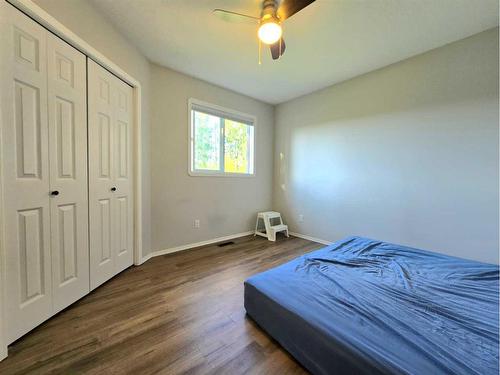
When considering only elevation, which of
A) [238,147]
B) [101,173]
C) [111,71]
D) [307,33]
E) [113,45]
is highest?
[307,33]

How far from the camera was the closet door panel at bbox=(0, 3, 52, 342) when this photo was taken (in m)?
1.18

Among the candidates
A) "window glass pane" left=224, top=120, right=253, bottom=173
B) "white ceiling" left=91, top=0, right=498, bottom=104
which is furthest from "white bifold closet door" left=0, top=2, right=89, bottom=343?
"window glass pane" left=224, top=120, right=253, bottom=173

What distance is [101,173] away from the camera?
1.89 meters

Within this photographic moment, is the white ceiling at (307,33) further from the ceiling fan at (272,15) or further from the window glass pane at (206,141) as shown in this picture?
the window glass pane at (206,141)

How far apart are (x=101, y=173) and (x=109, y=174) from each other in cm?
10

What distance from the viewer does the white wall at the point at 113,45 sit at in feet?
4.87

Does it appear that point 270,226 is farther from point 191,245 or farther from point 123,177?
point 123,177

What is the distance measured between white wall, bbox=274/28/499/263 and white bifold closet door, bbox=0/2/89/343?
313cm

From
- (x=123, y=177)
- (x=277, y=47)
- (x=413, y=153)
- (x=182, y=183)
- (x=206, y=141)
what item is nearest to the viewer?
(x=277, y=47)

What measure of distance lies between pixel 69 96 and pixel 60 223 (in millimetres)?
997

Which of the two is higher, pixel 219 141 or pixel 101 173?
pixel 219 141

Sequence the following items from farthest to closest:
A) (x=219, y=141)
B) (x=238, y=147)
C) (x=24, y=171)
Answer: (x=238, y=147) < (x=219, y=141) < (x=24, y=171)

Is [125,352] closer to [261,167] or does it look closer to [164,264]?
[164,264]

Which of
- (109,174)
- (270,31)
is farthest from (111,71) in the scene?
Answer: (270,31)
